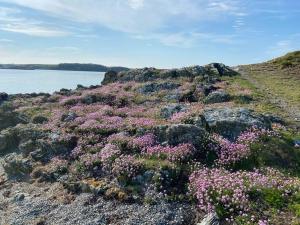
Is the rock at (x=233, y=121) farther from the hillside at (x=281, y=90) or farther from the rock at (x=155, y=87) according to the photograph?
the rock at (x=155, y=87)

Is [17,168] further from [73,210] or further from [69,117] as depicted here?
[73,210]

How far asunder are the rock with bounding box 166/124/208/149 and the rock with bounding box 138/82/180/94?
2480 centimetres

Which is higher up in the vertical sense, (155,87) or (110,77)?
(155,87)

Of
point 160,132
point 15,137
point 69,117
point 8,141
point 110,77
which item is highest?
point 110,77

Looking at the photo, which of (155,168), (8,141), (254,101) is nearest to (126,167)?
(155,168)

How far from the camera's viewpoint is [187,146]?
26.3 meters

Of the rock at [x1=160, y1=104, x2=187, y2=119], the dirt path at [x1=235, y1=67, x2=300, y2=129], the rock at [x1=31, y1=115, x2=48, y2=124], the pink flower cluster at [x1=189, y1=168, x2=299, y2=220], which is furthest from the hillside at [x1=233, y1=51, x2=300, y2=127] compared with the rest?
the rock at [x1=31, y1=115, x2=48, y2=124]

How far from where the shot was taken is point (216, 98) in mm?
42500

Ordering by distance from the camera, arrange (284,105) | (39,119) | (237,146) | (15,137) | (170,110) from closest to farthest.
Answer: (237,146), (170,110), (15,137), (284,105), (39,119)

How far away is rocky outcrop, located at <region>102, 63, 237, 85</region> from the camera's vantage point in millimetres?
62438

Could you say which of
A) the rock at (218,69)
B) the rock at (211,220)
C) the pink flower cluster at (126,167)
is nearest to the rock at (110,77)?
the rock at (218,69)

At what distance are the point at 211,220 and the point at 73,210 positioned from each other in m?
8.74

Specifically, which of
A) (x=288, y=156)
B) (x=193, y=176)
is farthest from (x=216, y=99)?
(x=193, y=176)

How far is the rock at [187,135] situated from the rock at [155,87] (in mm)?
24800
